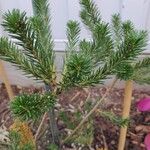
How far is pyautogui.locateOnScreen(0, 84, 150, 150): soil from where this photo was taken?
4.73 feet

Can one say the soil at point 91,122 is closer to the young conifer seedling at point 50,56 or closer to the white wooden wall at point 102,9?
the white wooden wall at point 102,9

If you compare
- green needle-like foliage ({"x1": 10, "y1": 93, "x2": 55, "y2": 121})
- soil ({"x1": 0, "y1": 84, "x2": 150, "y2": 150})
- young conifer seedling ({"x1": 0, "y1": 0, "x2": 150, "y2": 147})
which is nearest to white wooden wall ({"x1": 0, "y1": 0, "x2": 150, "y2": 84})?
soil ({"x1": 0, "y1": 84, "x2": 150, "y2": 150})

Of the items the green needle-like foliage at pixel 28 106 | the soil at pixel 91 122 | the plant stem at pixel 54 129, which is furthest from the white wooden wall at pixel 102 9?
the green needle-like foliage at pixel 28 106

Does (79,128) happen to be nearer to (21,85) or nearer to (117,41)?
(117,41)

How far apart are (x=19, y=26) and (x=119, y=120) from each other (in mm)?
527

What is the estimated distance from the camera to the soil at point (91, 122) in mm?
1441

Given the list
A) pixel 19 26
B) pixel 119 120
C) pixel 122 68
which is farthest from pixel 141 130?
pixel 19 26

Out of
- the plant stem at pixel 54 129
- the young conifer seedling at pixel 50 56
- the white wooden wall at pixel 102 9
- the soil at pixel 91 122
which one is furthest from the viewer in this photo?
the white wooden wall at pixel 102 9

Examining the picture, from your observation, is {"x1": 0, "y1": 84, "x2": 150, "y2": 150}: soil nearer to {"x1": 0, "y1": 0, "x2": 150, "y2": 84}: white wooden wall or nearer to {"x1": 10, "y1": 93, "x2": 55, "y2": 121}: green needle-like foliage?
{"x1": 0, "y1": 0, "x2": 150, "y2": 84}: white wooden wall

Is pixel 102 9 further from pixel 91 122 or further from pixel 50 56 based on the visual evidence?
pixel 50 56

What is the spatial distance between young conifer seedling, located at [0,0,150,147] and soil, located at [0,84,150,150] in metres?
0.44

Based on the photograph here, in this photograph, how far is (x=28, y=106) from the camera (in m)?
0.80

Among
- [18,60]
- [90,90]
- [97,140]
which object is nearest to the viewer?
[18,60]

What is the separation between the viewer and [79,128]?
137 centimetres
